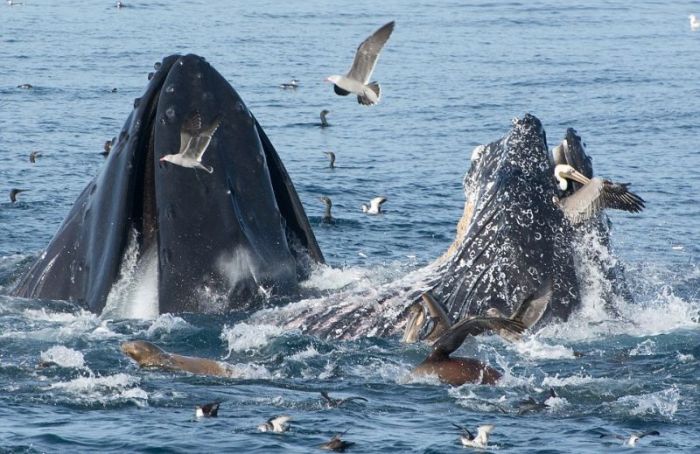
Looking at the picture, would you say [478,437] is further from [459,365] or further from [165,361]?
[165,361]

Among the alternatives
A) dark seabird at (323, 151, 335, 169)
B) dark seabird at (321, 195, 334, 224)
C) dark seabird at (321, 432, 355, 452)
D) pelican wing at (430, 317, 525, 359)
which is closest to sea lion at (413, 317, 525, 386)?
pelican wing at (430, 317, 525, 359)

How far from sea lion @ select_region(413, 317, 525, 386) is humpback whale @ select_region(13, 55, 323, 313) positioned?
1.48 metres

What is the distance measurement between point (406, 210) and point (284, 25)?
2754cm

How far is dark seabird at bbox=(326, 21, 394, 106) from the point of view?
56.6ft

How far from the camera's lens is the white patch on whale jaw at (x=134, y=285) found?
12.2 m

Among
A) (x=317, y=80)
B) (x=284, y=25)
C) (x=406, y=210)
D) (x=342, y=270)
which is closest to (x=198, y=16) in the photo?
(x=284, y=25)

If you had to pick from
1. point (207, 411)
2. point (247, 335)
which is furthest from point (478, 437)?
point (247, 335)

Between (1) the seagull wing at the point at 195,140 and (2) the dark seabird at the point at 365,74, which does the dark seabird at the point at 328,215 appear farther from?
(1) the seagull wing at the point at 195,140

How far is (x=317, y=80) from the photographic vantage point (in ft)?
128

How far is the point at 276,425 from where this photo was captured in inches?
417

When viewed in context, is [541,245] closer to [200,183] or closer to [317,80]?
[200,183]

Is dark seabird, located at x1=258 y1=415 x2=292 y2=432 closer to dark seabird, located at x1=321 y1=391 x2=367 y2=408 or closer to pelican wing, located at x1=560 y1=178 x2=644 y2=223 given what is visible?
dark seabird, located at x1=321 y1=391 x2=367 y2=408

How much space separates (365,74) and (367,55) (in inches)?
14.3

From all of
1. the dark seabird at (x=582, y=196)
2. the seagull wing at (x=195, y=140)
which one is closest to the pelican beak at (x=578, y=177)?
the dark seabird at (x=582, y=196)
